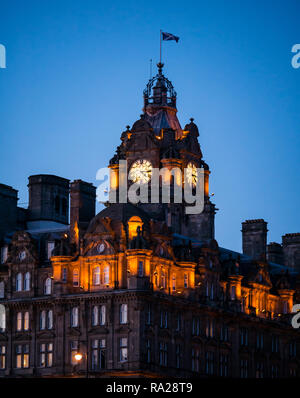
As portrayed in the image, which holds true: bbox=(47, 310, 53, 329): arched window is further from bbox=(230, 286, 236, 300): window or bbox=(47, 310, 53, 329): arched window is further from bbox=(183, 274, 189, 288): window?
bbox=(230, 286, 236, 300): window

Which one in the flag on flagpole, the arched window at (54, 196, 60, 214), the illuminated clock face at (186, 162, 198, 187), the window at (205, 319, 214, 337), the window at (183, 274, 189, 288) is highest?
the flag on flagpole

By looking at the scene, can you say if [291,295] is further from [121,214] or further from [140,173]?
[121,214]

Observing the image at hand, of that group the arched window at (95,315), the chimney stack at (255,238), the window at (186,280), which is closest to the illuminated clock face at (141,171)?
the chimney stack at (255,238)

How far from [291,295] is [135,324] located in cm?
4006

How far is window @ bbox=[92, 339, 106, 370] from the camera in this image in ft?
500

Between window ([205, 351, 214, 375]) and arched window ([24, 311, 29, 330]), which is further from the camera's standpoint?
window ([205, 351, 214, 375])

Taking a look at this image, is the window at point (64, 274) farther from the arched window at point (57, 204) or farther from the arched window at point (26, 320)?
the arched window at point (57, 204)

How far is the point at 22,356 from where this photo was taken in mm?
159625

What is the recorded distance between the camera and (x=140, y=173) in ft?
618

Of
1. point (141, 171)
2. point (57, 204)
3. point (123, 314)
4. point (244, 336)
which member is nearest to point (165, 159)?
point (141, 171)

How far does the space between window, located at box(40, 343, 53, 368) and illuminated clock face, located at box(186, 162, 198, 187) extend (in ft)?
137

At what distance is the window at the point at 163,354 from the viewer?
6078 inches

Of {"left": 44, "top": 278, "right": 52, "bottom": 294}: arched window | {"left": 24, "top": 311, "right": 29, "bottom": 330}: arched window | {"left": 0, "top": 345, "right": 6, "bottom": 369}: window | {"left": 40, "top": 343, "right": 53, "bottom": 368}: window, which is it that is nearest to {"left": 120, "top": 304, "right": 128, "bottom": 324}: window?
{"left": 40, "top": 343, "right": 53, "bottom": 368}: window
